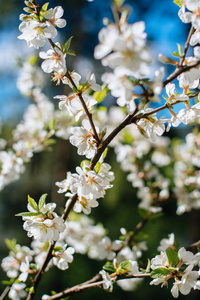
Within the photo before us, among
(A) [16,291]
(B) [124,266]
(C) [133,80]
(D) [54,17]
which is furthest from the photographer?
(A) [16,291]

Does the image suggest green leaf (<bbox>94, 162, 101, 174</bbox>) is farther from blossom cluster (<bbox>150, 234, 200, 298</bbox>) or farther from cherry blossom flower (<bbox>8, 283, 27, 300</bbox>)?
cherry blossom flower (<bbox>8, 283, 27, 300</bbox>)

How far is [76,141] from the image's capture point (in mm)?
689

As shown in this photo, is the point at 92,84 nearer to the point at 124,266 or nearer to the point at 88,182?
the point at 88,182

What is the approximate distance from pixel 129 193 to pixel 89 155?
6248 millimetres

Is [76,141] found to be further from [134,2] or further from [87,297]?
[87,297]

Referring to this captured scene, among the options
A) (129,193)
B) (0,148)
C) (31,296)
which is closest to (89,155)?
(31,296)

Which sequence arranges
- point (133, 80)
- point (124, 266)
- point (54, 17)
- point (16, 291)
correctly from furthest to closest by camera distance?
point (16, 291), point (124, 266), point (54, 17), point (133, 80)

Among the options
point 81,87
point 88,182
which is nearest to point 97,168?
point 88,182

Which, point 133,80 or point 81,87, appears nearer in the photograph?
point 133,80

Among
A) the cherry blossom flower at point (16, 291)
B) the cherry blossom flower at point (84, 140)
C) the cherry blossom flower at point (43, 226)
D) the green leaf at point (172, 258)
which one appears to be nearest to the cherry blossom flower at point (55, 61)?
the cherry blossom flower at point (84, 140)

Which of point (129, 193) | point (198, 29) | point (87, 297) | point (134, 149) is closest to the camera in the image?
point (198, 29)

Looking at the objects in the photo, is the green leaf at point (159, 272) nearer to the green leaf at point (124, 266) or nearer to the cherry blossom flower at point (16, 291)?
the green leaf at point (124, 266)

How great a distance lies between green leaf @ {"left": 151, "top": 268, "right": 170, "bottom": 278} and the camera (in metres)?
0.65

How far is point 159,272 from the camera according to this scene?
0.66 metres
